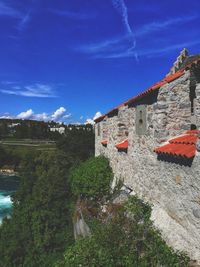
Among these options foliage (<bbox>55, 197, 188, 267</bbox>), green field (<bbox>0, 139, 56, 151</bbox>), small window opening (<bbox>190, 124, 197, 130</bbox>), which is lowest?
green field (<bbox>0, 139, 56, 151</bbox>)

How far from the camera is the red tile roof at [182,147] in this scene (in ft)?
23.1

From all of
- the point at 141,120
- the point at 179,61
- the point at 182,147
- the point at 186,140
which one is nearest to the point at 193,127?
the point at 186,140

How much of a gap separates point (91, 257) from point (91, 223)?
15.4ft

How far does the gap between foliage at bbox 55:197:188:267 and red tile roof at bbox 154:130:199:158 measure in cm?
198

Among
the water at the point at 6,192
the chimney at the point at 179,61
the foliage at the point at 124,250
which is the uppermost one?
the chimney at the point at 179,61

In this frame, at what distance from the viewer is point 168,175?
327 inches

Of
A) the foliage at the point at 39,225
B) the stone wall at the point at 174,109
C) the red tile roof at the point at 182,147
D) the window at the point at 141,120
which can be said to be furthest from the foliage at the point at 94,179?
the red tile roof at the point at 182,147

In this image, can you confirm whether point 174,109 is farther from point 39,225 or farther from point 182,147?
point 39,225

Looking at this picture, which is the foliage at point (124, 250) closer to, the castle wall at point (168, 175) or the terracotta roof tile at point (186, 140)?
the castle wall at point (168, 175)

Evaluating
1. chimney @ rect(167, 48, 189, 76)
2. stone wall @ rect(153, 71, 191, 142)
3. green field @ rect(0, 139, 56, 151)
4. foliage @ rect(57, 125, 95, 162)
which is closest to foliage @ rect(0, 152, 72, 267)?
foliage @ rect(57, 125, 95, 162)

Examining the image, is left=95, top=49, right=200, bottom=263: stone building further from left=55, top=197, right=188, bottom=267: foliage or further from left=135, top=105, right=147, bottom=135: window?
left=55, top=197, right=188, bottom=267: foliage

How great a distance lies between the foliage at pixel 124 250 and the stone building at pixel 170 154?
38cm

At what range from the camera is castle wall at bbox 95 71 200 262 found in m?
6.97

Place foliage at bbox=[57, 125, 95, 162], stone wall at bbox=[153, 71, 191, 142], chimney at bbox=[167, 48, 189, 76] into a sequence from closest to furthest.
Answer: stone wall at bbox=[153, 71, 191, 142], chimney at bbox=[167, 48, 189, 76], foliage at bbox=[57, 125, 95, 162]
